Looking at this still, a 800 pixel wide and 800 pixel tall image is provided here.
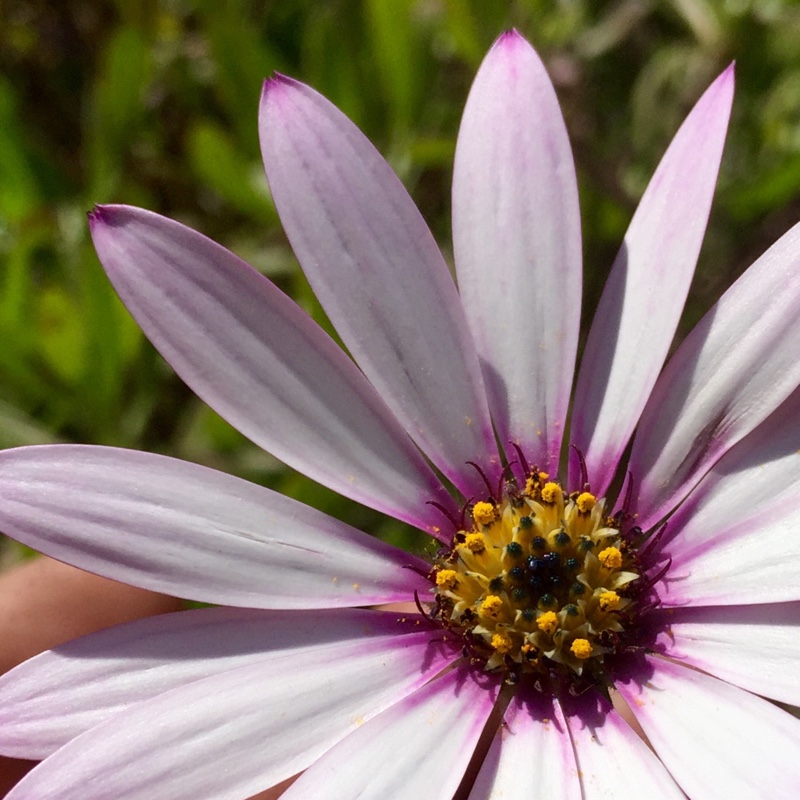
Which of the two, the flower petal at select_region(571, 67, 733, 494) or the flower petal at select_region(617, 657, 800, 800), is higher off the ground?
the flower petal at select_region(571, 67, 733, 494)

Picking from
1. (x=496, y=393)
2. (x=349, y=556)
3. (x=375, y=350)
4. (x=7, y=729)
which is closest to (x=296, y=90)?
(x=375, y=350)

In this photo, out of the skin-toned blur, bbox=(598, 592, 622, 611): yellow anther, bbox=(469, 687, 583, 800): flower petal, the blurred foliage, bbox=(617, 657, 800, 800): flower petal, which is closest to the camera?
bbox=(617, 657, 800, 800): flower petal

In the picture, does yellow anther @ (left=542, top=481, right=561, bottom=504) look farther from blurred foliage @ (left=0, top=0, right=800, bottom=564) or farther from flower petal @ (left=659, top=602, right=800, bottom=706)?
blurred foliage @ (left=0, top=0, right=800, bottom=564)

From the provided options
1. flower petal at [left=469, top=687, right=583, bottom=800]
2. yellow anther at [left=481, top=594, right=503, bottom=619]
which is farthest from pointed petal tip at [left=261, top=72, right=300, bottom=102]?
flower petal at [left=469, top=687, right=583, bottom=800]

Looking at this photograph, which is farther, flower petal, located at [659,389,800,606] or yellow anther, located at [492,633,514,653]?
yellow anther, located at [492,633,514,653]

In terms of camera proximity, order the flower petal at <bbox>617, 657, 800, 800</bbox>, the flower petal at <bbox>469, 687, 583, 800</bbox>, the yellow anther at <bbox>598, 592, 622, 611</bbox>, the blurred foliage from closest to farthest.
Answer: the flower petal at <bbox>617, 657, 800, 800</bbox> → the flower petal at <bbox>469, 687, 583, 800</bbox> → the yellow anther at <bbox>598, 592, 622, 611</bbox> → the blurred foliage

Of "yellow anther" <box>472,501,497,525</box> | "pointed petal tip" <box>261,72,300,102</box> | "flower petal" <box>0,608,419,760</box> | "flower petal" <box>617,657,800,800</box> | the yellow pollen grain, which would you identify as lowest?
"flower petal" <box>617,657,800,800</box>

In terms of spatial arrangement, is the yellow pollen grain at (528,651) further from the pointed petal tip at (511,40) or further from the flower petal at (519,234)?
the pointed petal tip at (511,40)

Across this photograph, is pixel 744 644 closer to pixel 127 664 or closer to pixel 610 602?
pixel 610 602
